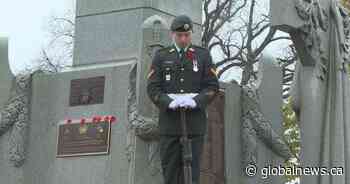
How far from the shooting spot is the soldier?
8.05m

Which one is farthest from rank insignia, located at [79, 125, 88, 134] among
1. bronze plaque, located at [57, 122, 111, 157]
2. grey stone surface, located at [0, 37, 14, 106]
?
grey stone surface, located at [0, 37, 14, 106]

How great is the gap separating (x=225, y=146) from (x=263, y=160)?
2.72ft

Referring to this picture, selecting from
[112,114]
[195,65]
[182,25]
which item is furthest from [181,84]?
[112,114]

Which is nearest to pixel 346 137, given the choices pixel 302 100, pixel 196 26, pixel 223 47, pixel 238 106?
pixel 302 100

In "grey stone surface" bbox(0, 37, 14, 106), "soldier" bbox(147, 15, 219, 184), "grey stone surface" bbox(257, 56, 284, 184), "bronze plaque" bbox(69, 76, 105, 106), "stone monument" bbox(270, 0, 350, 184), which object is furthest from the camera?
"grey stone surface" bbox(257, 56, 284, 184)

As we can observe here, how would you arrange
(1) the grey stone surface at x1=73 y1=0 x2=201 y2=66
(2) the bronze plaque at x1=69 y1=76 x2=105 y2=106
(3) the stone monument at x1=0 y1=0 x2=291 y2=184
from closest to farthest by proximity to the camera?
(3) the stone monument at x1=0 y1=0 x2=291 y2=184, (2) the bronze plaque at x1=69 y1=76 x2=105 y2=106, (1) the grey stone surface at x1=73 y1=0 x2=201 y2=66

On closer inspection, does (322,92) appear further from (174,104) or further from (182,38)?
(174,104)

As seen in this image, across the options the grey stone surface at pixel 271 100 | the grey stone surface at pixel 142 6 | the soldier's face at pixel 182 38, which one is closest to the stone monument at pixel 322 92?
the grey stone surface at pixel 271 100

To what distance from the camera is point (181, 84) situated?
323 inches

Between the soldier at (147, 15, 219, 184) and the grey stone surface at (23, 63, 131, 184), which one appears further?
the grey stone surface at (23, 63, 131, 184)

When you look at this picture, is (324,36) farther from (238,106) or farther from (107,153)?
(107,153)

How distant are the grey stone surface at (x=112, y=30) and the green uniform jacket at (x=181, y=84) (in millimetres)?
1728

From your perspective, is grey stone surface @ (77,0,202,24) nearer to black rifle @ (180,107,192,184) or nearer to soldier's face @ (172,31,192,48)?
soldier's face @ (172,31,192,48)

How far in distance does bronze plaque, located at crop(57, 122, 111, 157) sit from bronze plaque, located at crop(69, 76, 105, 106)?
0.30 metres
